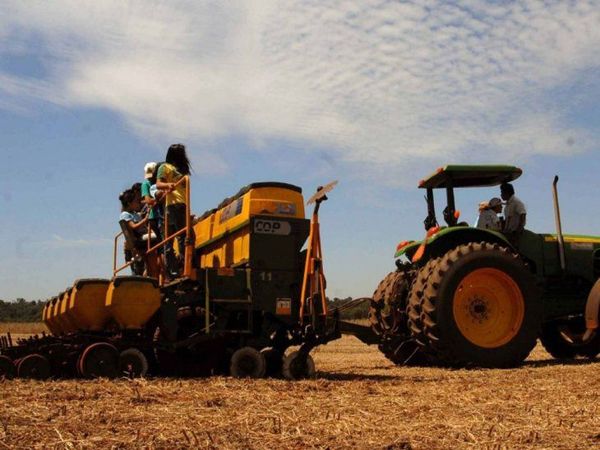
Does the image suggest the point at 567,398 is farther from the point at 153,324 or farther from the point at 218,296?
the point at 153,324

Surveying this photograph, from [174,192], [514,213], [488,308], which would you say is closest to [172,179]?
[174,192]

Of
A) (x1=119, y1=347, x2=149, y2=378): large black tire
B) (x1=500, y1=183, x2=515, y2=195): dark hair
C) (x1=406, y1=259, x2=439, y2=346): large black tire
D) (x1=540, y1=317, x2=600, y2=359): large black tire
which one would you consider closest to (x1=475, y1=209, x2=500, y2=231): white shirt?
(x1=500, y1=183, x2=515, y2=195): dark hair

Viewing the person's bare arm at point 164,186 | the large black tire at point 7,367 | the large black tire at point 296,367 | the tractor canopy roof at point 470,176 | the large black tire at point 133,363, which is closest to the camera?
the large black tire at point 7,367

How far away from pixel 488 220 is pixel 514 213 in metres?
0.38

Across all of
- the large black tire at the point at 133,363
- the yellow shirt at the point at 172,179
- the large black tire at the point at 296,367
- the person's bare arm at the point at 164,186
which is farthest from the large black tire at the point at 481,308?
the large black tire at the point at 133,363

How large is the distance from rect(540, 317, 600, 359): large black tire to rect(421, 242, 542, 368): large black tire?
1605mm

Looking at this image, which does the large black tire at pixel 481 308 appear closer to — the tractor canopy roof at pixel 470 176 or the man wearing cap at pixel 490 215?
the man wearing cap at pixel 490 215

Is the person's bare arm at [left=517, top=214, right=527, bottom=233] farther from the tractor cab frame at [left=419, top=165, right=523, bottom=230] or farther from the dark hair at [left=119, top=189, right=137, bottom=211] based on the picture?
the dark hair at [left=119, top=189, right=137, bottom=211]

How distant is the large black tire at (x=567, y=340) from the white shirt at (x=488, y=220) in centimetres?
181

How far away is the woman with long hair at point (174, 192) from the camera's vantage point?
27.8ft

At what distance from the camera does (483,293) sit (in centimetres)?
945

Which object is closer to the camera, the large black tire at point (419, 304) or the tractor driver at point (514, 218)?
the large black tire at point (419, 304)

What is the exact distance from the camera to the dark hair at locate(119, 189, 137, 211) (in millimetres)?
9594

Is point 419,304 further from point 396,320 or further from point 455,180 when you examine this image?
point 455,180
